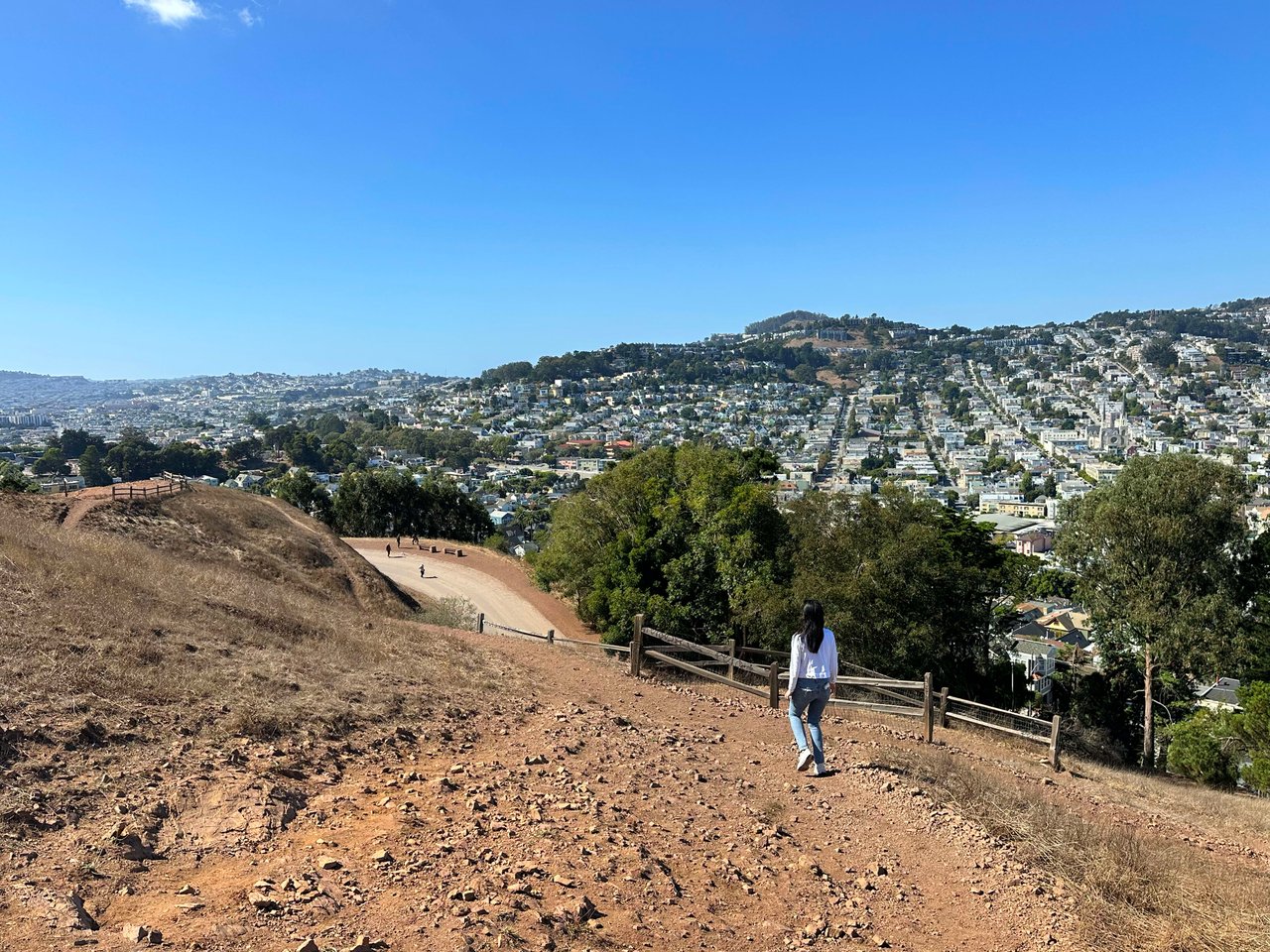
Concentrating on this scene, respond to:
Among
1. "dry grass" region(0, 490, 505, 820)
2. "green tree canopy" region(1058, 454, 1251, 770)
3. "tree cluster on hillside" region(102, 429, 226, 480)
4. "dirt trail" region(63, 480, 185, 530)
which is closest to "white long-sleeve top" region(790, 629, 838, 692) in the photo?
"dry grass" region(0, 490, 505, 820)

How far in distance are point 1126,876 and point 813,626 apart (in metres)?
2.74

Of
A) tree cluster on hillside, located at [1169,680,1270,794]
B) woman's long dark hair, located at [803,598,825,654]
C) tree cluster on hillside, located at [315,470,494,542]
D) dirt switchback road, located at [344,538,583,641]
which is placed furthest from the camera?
tree cluster on hillside, located at [315,470,494,542]

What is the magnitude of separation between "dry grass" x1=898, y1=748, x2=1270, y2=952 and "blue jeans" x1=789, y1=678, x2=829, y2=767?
1171mm

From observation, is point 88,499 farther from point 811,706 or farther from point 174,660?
point 811,706

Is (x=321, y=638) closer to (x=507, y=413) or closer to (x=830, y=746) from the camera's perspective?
(x=830, y=746)

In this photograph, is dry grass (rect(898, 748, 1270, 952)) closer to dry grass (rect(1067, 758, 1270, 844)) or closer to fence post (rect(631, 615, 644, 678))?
dry grass (rect(1067, 758, 1270, 844))

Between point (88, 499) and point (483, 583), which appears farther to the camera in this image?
point (483, 583)

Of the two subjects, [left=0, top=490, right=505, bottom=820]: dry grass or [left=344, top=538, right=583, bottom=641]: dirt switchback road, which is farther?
[left=344, top=538, right=583, bottom=641]: dirt switchback road

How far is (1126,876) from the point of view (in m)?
5.71

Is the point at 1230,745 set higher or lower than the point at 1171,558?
lower

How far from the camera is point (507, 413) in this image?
175 meters

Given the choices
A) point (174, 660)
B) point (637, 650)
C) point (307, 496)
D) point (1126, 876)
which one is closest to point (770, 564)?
point (637, 650)

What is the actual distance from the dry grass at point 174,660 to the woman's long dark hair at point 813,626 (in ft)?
12.8

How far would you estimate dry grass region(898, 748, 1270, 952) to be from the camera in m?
4.98
